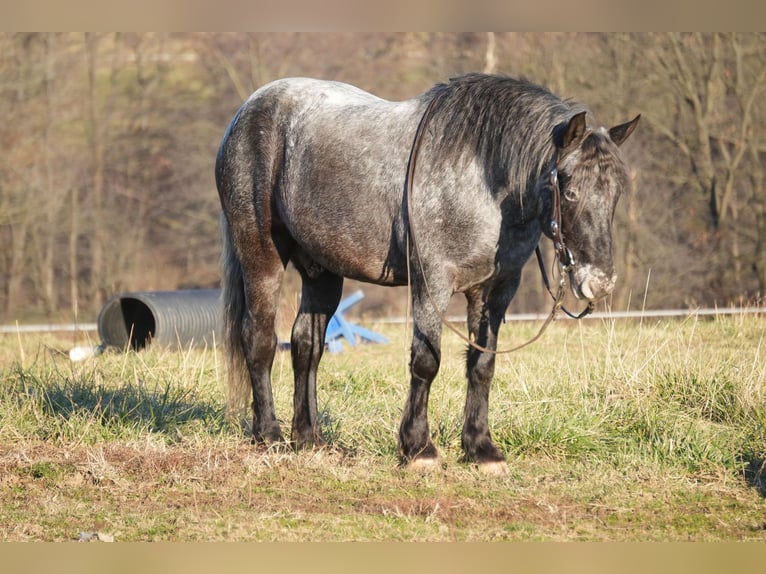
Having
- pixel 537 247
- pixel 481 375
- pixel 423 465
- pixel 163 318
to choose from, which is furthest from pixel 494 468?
pixel 163 318

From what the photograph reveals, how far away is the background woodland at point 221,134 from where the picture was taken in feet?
66.4

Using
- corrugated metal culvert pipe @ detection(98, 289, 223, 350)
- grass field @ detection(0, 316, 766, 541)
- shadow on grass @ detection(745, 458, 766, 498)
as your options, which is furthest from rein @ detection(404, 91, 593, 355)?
corrugated metal culvert pipe @ detection(98, 289, 223, 350)

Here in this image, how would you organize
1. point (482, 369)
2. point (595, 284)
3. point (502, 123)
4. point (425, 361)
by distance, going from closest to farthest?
1. point (595, 284)
2. point (502, 123)
3. point (425, 361)
4. point (482, 369)

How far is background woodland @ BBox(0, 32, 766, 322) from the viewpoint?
20250 mm

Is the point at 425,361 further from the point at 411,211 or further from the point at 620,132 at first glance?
the point at 620,132

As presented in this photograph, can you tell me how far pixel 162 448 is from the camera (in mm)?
6176

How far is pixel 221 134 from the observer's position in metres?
23.8

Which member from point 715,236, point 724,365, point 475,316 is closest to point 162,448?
point 475,316

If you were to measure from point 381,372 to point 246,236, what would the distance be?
255cm

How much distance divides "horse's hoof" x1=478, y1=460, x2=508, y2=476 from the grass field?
0.07 meters

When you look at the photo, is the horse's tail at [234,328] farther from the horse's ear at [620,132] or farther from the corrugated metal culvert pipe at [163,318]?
the corrugated metal culvert pipe at [163,318]

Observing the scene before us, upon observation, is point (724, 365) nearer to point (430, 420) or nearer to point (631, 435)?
point (631, 435)

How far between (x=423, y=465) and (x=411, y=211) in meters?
1.47

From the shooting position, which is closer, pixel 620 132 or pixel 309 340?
pixel 620 132
